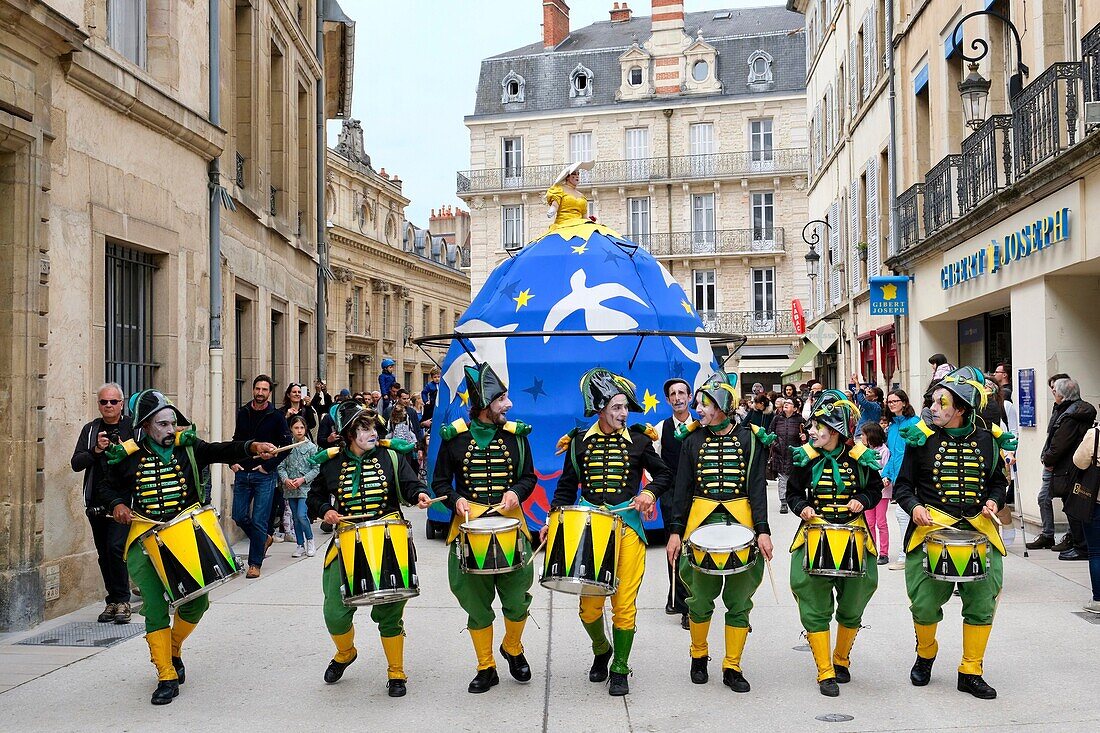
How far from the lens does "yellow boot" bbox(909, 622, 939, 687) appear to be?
21.6 ft

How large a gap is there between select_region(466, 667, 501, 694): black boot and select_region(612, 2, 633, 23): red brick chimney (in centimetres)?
4683

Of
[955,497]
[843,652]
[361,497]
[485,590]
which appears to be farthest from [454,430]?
[955,497]

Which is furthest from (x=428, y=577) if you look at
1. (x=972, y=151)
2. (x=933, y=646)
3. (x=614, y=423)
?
(x=972, y=151)

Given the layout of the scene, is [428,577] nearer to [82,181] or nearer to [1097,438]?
[82,181]

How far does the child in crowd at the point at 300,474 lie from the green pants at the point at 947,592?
6.56 m

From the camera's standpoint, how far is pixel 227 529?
42.9 feet

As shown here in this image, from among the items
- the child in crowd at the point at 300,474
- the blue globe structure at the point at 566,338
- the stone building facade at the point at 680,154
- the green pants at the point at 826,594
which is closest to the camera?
the green pants at the point at 826,594

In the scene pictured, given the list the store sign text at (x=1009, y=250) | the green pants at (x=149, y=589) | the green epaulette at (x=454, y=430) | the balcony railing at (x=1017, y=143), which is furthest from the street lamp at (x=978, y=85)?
the green pants at (x=149, y=589)

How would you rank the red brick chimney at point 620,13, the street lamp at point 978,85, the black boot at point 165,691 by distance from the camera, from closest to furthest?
the black boot at point 165,691
the street lamp at point 978,85
the red brick chimney at point 620,13

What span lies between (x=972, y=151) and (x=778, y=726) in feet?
36.9

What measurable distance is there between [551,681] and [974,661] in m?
2.34

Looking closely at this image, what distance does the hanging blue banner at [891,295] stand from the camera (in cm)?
1948

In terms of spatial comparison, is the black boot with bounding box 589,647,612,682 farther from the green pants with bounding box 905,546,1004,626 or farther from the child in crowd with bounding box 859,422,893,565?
the child in crowd with bounding box 859,422,893,565

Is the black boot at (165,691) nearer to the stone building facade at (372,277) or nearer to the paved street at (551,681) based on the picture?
the paved street at (551,681)
